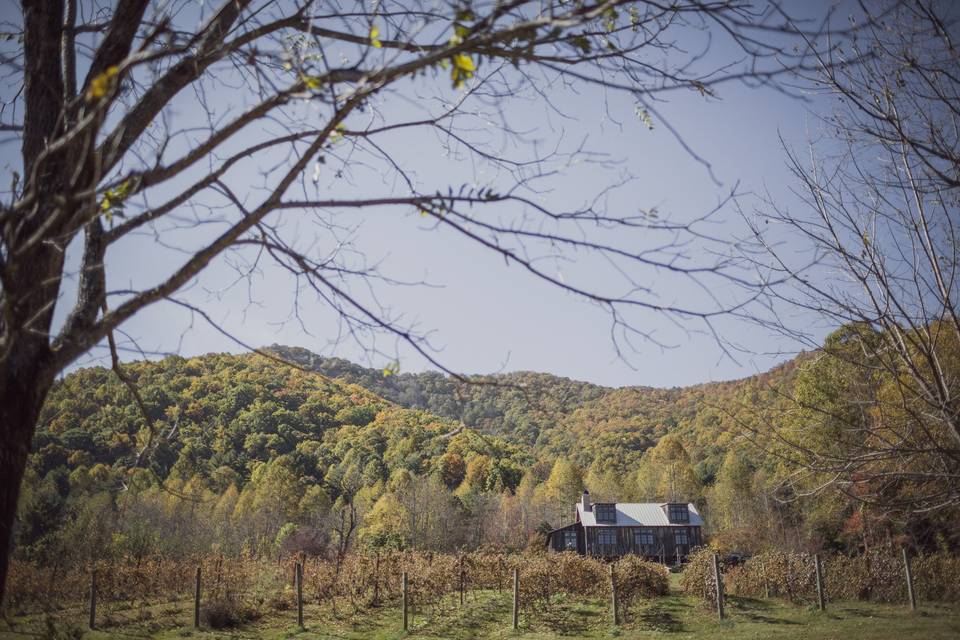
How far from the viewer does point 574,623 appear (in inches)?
539

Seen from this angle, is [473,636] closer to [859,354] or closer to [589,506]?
[859,354]

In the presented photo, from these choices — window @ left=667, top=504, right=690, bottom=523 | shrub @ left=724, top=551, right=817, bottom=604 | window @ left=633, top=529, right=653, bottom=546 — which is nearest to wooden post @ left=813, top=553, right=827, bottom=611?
shrub @ left=724, top=551, right=817, bottom=604

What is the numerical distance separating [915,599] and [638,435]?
49502 millimetres

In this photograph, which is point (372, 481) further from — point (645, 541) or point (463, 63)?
point (463, 63)

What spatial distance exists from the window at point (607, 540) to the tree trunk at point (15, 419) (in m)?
39.3

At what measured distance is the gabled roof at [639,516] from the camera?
37844 mm

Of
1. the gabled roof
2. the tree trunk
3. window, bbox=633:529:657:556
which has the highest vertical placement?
the tree trunk

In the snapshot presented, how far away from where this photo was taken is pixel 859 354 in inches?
182

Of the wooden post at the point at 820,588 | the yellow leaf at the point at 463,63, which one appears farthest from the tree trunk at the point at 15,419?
the wooden post at the point at 820,588

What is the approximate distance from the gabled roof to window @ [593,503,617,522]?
10.1 inches

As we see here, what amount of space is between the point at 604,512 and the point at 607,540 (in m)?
1.77

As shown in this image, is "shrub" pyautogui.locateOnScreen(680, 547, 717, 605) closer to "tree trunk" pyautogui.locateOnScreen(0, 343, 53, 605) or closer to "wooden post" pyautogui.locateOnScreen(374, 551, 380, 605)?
"wooden post" pyautogui.locateOnScreen(374, 551, 380, 605)

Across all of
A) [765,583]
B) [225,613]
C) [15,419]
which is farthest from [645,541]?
[15,419]

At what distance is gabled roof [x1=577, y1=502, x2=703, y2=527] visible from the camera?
1490 inches
